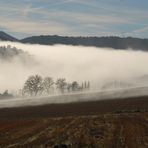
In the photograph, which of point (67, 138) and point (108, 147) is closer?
point (108, 147)

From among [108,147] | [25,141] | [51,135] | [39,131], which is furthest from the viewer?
[39,131]

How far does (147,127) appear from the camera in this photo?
169ft

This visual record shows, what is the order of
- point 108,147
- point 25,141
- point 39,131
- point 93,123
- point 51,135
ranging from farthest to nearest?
point 93,123, point 39,131, point 51,135, point 25,141, point 108,147

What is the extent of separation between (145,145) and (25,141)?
13.0 m

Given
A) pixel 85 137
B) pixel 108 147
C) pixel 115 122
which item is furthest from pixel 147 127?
pixel 108 147

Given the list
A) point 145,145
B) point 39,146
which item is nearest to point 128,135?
point 145,145

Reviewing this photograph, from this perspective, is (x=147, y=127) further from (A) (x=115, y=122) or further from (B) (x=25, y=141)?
(B) (x=25, y=141)

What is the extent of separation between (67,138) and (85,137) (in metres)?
2.01

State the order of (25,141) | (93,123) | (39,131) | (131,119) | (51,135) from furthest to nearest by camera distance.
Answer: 1. (131,119)
2. (93,123)
3. (39,131)
4. (51,135)
5. (25,141)

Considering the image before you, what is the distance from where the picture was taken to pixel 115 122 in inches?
2301

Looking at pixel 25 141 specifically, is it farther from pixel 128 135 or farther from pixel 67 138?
pixel 128 135

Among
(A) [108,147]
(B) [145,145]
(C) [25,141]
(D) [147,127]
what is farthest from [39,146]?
(D) [147,127]

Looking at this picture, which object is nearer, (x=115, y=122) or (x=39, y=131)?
(x=39, y=131)

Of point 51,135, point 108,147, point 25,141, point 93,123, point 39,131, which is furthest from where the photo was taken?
point 93,123
